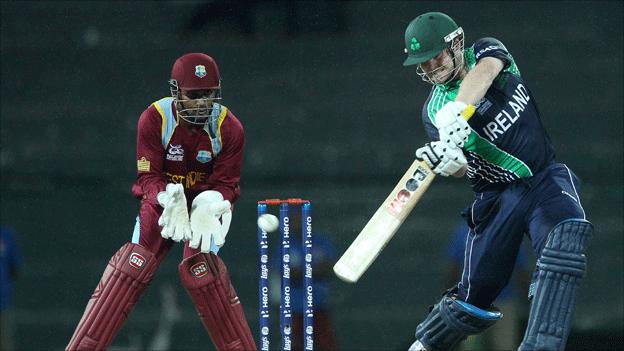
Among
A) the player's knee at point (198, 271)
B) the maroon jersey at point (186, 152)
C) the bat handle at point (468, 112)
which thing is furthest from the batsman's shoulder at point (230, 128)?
the bat handle at point (468, 112)

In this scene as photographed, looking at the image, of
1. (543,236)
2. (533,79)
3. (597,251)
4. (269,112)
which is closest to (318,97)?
(269,112)

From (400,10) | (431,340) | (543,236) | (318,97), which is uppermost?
(400,10)

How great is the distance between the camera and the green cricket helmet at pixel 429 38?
12.3ft

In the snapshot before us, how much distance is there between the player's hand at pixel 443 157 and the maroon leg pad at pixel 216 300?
0.87m

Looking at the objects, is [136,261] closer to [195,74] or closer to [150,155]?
[150,155]

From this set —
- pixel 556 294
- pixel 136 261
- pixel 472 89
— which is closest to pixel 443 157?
pixel 472 89

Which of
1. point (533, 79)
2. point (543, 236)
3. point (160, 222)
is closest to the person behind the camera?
point (543, 236)

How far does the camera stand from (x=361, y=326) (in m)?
5.23

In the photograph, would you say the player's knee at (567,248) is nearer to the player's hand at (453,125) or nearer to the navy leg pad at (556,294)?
the navy leg pad at (556,294)

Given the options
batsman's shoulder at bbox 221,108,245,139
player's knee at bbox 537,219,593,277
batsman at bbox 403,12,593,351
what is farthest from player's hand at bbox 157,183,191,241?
player's knee at bbox 537,219,593,277

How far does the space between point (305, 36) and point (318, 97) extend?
0.27m

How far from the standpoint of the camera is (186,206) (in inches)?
153

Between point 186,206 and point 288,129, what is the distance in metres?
1.47

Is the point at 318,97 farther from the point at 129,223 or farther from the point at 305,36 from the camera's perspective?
the point at 129,223
